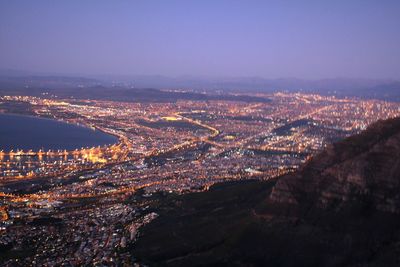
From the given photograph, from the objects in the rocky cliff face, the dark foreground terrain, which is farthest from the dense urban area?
the rocky cliff face

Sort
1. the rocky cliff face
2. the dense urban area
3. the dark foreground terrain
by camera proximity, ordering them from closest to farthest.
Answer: the dark foreground terrain
the rocky cliff face
the dense urban area

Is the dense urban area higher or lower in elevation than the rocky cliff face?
lower

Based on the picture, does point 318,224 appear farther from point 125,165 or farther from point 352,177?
point 125,165

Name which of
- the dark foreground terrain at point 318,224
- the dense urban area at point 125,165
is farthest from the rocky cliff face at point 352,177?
the dense urban area at point 125,165

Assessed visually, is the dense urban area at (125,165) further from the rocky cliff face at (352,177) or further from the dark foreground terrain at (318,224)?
the rocky cliff face at (352,177)

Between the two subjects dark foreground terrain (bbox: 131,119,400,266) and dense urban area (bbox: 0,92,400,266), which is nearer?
dark foreground terrain (bbox: 131,119,400,266)

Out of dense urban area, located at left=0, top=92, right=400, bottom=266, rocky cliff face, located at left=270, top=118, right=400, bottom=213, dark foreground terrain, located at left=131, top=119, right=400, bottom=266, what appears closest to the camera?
dark foreground terrain, located at left=131, top=119, right=400, bottom=266

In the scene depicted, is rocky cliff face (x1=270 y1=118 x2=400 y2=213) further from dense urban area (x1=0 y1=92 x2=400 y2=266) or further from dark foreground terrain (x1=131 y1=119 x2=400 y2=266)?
dense urban area (x1=0 y1=92 x2=400 y2=266)
